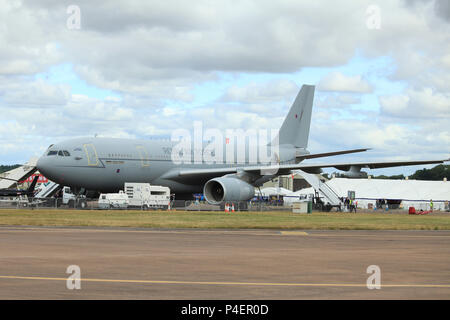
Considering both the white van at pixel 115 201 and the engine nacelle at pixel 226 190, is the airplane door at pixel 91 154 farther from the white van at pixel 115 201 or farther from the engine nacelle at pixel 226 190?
the engine nacelle at pixel 226 190

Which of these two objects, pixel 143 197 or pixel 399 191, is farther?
pixel 399 191

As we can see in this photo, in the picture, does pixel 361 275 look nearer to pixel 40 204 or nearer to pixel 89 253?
pixel 89 253

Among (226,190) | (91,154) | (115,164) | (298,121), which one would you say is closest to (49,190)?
(115,164)

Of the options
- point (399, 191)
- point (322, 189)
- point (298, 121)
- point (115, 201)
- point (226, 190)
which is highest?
point (298, 121)

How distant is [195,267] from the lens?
1555 cm

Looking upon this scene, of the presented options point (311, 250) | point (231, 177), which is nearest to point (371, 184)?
point (231, 177)

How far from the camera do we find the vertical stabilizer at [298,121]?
68.1 m

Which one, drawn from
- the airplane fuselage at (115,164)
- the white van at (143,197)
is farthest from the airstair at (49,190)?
the white van at (143,197)

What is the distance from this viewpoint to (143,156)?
184 ft

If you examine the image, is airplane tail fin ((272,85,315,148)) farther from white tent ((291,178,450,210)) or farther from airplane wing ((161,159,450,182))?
white tent ((291,178,450,210))

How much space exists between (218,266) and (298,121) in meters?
53.5

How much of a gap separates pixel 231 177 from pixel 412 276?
43780mm

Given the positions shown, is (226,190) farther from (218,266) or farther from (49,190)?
(218,266)
